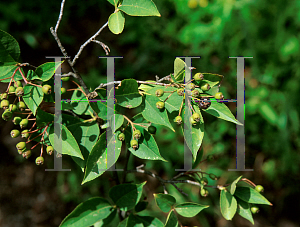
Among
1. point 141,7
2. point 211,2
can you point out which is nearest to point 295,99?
point 211,2

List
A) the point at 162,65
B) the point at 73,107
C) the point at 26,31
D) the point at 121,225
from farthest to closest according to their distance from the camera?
the point at 162,65 → the point at 26,31 → the point at 121,225 → the point at 73,107

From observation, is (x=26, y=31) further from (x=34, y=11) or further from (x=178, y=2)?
(x=178, y=2)

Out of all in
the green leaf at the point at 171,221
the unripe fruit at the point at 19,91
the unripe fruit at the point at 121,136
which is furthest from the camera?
the green leaf at the point at 171,221

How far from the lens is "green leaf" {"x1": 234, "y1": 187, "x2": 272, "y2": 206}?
983 mm

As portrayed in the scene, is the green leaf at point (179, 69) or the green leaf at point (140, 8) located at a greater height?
the green leaf at point (140, 8)

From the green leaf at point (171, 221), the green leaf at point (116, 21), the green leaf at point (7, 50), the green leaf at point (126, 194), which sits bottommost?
the green leaf at point (171, 221)

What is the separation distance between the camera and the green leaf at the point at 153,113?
31.5 inches

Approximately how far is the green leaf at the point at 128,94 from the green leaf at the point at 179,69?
14 centimetres

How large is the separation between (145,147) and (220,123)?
1893 millimetres

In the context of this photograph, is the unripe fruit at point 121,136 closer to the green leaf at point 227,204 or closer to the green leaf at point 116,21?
the green leaf at point 116,21

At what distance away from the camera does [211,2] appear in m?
2.76

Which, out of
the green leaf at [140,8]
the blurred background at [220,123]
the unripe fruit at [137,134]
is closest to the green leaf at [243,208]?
the unripe fruit at [137,134]

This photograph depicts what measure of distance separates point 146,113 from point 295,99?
2213mm

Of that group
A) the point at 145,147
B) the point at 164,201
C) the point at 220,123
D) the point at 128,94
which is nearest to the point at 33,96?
the point at 128,94
